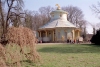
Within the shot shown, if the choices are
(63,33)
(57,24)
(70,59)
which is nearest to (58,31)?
(63,33)

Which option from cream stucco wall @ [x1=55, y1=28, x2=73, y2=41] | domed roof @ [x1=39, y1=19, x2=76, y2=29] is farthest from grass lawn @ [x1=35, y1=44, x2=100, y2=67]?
domed roof @ [x1=39, y1=19, x2=76, y2=29]

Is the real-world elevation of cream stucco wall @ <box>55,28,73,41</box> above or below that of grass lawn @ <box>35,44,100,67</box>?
above

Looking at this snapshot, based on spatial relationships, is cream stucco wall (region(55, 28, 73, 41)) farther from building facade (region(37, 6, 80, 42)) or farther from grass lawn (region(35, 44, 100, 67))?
grass lawn (region(35, 44, 100, 67))

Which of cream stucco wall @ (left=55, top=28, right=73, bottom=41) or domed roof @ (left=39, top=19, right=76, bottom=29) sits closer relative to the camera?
cream stucco wall @ (left=55, top=28, right=73, bottom=41)

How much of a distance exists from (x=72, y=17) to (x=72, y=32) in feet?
83.4

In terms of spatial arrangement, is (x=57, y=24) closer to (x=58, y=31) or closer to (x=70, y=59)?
(x=58, y=31)

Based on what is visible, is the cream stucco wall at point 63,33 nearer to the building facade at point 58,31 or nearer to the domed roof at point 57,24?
the building facade at point 58,31

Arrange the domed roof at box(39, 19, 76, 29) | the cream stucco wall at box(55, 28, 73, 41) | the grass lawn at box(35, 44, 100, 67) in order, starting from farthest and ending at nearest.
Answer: the domed roof at box(39, 19, 76, 29), the cream stucco wall at box(55, 28, 73, 41), the grass lawn at box(35, 44, 100, 67)

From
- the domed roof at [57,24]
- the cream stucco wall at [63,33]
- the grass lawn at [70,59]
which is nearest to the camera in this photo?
the grass lawn at [70,59]

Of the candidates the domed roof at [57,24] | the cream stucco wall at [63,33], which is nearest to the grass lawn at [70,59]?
the cream stucco wall at [63,33]

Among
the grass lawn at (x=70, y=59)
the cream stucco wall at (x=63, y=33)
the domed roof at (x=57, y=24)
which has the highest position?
the domed roof at (x=57, y=24)

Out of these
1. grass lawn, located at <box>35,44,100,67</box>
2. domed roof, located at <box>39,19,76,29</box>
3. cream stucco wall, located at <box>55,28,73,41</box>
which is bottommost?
grass lawn, located at <box>35,44,100,67</box>

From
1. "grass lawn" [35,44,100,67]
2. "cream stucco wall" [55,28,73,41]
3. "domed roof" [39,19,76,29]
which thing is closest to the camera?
"grass lawn" [35,44,100,67]

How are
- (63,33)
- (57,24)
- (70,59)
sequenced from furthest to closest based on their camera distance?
(57,24) < (63,33) < (70,59)
